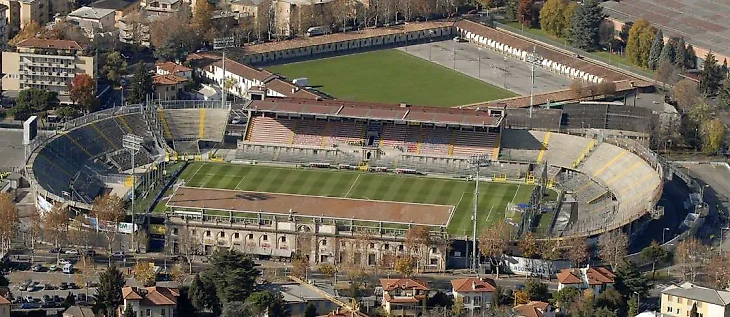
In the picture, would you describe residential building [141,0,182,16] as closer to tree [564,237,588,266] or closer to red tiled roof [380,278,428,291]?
tree [564,237,588,266]

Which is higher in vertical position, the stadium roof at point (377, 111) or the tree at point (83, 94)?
the stadium roof at point (377, 111)

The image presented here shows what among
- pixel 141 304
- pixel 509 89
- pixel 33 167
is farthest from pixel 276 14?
pixel 141 304

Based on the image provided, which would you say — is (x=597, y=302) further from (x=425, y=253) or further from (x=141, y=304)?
(x=141, y=304)

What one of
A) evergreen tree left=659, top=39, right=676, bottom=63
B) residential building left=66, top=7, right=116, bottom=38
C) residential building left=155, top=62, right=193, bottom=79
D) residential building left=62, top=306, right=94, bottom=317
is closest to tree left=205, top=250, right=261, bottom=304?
residential building left=62, top=306, right=94, bottom=317

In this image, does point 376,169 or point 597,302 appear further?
point 376,169

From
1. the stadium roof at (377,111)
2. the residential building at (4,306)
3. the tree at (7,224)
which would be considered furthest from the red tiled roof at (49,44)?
the residential building at (4,306)

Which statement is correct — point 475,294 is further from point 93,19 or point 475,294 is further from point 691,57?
point 93,19

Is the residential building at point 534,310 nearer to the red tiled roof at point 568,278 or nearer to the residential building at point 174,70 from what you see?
the red tiled roof at point 568,278
